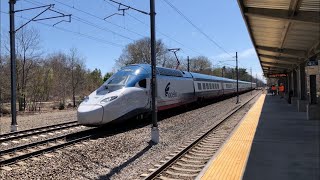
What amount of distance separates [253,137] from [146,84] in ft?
20.5

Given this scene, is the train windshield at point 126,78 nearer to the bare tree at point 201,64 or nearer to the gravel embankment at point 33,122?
the gravel embankment at point 33,122

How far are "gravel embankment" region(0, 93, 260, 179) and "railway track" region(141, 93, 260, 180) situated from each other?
0.43 m

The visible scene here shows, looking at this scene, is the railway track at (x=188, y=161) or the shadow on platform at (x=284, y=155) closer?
the shadow on platform at (x=284, y=155)

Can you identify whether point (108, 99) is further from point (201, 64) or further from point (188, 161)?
point (201, 64)

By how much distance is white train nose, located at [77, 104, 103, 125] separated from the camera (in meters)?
14.1

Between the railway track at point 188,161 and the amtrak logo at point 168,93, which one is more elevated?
the amtrak logo at point 168,93

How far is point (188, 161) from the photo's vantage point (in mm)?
9891

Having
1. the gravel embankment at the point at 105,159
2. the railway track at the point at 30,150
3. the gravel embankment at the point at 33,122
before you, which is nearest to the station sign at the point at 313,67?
the gravel embankment at the point at 105,159

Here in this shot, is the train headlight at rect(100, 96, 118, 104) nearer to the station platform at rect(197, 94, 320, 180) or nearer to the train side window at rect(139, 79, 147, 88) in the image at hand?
the train side window at rect(139, 79, 147, 88)

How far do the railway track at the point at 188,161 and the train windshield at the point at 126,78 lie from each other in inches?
168

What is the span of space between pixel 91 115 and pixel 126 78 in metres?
3.18

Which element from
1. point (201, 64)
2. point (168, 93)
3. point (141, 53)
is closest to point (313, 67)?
point (168, 93)

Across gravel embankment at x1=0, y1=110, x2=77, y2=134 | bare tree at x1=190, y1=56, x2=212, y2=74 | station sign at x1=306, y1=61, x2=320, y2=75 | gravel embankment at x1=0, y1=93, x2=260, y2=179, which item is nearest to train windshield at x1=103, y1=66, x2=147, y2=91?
gravel embankment at x1=0, y1=93, x2=260, y2=179

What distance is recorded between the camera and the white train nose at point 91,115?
1410 centimetres
